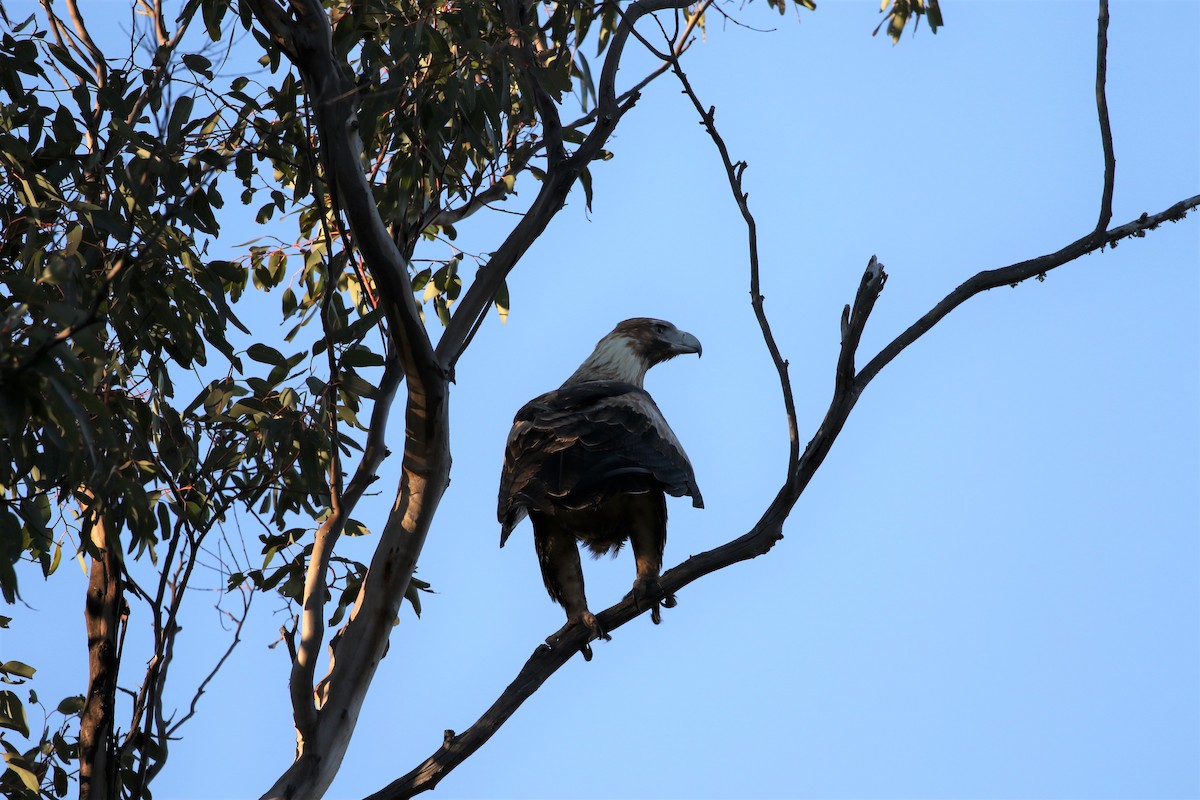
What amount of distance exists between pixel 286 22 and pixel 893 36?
13.5ft

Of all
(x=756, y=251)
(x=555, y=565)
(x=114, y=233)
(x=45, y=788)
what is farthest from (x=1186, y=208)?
(x=45, y=788)

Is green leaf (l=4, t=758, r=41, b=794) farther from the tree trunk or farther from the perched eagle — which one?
the perched eagle

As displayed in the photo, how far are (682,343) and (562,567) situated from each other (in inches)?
85.7

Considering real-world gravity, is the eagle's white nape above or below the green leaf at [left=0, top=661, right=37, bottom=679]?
above

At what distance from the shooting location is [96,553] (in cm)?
397

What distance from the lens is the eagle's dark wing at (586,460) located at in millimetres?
4094

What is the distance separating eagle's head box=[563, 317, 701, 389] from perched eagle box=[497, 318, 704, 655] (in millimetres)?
1235

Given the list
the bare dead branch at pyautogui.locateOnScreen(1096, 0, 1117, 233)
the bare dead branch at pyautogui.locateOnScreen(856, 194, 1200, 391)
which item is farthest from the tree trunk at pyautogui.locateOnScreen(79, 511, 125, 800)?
the bare dead branch at pyautogui.locateOnScreen(1096, 0, 1117, 233)

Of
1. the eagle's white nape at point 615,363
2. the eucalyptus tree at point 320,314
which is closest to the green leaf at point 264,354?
the eucalyptus tree at point 320,314

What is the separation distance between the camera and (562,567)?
4.37 m

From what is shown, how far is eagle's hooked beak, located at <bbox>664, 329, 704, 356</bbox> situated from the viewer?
20.7 ft

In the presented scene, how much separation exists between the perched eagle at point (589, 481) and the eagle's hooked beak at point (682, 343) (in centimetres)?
148

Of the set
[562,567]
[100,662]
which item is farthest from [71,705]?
[562,567]

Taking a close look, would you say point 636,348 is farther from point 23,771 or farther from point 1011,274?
point 23,771
